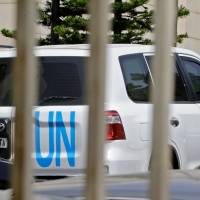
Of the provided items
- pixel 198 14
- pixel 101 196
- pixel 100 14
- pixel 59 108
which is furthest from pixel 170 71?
pixel 198 14

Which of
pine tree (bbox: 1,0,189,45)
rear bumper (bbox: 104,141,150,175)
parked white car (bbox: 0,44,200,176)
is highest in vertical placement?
pine tree (bbox: 1,0,189,45)

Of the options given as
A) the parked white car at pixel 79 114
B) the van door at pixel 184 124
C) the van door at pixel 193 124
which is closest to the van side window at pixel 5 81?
the parked white car at pixel 79 114

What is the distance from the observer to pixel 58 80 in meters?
7.18

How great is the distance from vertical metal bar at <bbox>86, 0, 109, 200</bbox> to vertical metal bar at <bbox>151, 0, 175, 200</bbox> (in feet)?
0.43

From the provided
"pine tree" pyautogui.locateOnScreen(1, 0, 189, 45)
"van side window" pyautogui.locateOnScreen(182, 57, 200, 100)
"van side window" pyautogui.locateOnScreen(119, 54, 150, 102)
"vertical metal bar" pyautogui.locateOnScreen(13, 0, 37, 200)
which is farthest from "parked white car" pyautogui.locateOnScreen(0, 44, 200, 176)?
"pine tree" pyautogui.locateOnScreen(1, 0, 189, 45)

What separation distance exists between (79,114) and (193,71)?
5.56ft

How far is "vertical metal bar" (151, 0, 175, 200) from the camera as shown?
6.32 feet

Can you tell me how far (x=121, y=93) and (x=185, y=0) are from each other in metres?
19.9

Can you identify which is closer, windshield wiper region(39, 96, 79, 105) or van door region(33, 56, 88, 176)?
van door region(33, 56, 88, 176)

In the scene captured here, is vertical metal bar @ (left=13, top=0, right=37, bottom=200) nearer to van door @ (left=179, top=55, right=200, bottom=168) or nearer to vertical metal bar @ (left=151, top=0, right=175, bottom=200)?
vertical metal bar @ (left=151, top=0, right=175, bottom=200)

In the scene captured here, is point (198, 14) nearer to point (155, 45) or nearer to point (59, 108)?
point (59, 108)

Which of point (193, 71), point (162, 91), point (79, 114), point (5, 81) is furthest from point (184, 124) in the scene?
point (162, 91)

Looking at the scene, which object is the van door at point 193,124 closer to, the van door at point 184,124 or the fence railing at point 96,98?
the van door at point 184,124

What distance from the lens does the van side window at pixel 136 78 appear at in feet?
23.9
